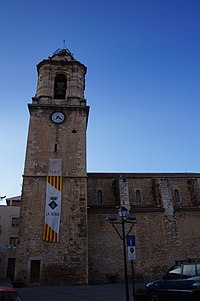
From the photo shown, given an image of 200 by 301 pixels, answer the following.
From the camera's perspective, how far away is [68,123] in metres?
19.4

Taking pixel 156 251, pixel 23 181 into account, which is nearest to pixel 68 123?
pixel 23 181

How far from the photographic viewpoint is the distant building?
2355 cm

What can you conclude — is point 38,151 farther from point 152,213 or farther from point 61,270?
point 152,213

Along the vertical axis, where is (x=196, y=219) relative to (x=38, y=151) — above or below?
below

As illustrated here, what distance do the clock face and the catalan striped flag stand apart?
4917mm

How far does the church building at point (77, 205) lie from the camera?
48.8 ft

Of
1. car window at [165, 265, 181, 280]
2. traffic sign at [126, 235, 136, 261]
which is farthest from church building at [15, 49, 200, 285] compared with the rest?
car window at [165, 265, 181, 280]

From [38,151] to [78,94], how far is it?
630 centimetres

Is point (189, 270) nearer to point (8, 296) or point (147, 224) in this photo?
point (8, 296)

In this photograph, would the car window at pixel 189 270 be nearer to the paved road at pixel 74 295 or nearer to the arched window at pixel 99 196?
the paved road at pixel 74 295

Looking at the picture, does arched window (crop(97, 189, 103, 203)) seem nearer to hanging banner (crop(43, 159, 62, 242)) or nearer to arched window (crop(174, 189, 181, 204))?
hanging banner (crop(43, 159, 62, 242))

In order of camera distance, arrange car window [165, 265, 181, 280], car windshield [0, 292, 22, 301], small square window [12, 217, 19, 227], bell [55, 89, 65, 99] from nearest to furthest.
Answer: car windshield [0, 292, 22, 301]
car window [165, 265, 181, 280]
bell [55, 89, 65, 99]
small square window [12, 217, 19, 227]

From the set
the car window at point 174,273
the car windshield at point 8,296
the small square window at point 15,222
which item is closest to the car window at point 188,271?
the car window at point 174,273

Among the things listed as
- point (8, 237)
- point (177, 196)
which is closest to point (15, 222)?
point (8, 237)
